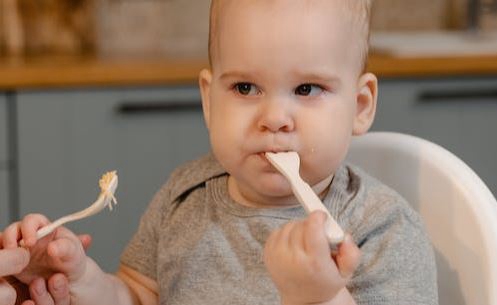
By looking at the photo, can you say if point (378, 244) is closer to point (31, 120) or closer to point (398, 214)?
point (398, 214)

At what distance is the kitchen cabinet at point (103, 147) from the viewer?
220 centimetres

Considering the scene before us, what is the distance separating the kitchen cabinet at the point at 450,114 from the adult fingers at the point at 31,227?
1.31 meters

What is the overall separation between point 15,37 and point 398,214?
1.62 metres

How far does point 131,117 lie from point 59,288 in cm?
114

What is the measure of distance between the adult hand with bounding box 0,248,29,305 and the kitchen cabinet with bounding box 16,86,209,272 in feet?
3.78

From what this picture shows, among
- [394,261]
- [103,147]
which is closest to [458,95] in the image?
[103,147]

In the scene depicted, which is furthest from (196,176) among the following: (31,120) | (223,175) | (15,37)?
(15,37)

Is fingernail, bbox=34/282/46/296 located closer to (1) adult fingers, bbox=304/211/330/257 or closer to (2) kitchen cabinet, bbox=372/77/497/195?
(1) adult fingers, bbox=304/211/330/257

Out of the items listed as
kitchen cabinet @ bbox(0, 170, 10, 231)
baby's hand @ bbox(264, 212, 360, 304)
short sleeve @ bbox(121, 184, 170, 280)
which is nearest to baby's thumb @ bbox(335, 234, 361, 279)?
baby's hand @ bbox(264, 212, 360, 304)

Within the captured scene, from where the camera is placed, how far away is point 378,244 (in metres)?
1.12

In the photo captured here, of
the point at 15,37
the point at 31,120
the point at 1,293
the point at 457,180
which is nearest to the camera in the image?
the point at 1,293

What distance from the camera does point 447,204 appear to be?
1.26 m

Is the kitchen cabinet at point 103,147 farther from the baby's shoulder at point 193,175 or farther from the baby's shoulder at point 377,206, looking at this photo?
the baby's shoulder at point 377,206

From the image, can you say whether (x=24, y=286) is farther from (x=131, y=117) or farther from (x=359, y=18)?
(x=131, y=117)
